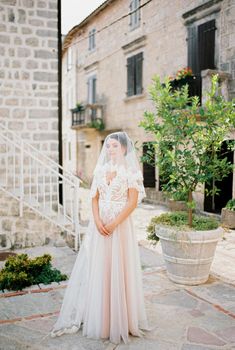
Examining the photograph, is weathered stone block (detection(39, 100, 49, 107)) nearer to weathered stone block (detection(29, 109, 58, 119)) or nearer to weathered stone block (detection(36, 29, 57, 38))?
weathered stone block (detection(29, 109, 58, 119))

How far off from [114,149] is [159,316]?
5.65ft

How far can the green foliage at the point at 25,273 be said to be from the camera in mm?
4238

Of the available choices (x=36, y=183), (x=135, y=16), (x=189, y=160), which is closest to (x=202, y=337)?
(x=189, y=160)

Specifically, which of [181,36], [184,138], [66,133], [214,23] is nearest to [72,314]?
[184,138]

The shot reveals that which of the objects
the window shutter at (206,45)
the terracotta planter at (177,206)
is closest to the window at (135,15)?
the window shutter at (206,45)

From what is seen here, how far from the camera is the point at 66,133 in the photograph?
20.6 meters

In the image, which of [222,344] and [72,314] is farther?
[72,314]

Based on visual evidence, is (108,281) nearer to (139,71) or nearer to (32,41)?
(32,41)

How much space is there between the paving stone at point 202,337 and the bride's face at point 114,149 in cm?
170

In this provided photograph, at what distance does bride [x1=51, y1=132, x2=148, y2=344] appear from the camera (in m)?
A: 3.08

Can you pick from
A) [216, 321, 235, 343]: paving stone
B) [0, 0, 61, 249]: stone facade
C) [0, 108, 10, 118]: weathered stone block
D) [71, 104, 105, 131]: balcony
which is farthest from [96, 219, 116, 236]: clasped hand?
[71, 104, 105, 131]: balcony

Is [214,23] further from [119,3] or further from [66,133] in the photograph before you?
[66,133]

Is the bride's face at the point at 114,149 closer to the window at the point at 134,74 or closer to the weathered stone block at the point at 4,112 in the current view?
the weathered stone block at the point at 4,112

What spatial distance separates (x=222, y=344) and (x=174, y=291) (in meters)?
1.21
